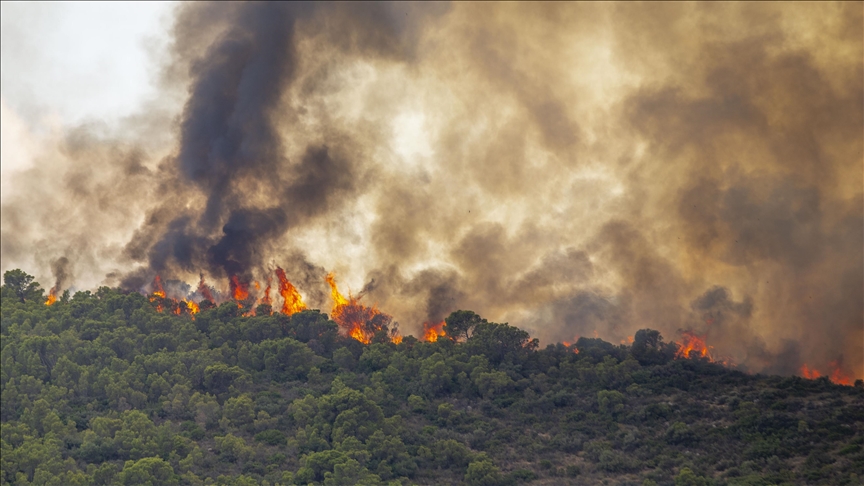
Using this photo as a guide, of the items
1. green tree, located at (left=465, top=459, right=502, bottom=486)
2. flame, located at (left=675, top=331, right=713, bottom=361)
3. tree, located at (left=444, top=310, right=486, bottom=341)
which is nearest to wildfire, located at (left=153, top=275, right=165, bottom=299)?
tree, located at (left=444, top=310, right=486, bottom=341)

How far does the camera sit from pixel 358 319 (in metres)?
110

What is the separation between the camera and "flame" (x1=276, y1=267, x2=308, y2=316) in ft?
367

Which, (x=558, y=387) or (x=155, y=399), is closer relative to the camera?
(x=155, y=399)

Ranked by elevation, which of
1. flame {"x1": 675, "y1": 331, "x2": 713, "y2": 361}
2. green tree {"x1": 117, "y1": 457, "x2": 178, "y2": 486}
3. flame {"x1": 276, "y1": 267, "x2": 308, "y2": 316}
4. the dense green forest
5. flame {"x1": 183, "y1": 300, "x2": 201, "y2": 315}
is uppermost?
flame {"x1": 276, "y1": 267, "x2": 308, "y2": 316}

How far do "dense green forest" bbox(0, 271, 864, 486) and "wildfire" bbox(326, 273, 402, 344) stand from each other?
152 inches

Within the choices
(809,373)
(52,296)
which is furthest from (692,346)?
(52,296)

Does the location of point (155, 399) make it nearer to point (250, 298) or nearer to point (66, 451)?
point (66, 451)

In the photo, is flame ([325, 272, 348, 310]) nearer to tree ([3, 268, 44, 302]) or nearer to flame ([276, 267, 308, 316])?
flame ([276, 267, 308, 316])

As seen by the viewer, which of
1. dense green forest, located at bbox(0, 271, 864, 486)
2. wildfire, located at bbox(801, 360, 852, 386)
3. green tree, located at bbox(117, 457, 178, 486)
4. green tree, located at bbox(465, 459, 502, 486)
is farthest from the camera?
wildfire, located at bbox(801, 360, 852, 386)

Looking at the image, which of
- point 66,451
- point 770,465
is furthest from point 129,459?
point 770,465

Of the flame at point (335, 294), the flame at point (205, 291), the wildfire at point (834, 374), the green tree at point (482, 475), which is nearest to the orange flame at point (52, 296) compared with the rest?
the flame at point (205, 291)

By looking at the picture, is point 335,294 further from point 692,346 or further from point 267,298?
point 692,346

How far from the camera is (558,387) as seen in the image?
3844 inches

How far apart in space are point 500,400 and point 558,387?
5.79 meters
